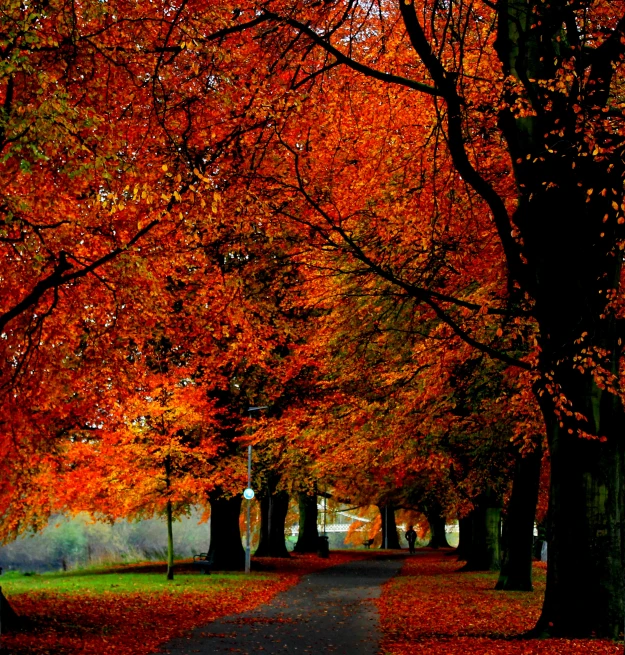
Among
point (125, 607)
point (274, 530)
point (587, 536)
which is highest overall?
point (587, 536)

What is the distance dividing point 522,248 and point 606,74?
8.23 ft

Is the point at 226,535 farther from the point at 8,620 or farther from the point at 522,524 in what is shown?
the point at 8,620

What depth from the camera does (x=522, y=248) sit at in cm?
1141

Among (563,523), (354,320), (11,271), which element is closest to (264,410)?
(354,320)

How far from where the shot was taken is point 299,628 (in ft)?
46.0

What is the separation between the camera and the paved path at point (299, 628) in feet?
37.9

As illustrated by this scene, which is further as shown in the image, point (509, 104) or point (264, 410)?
point (264, 410)

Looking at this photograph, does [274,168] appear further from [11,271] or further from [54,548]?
[54,548]

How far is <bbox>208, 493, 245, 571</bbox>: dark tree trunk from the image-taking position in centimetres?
3050

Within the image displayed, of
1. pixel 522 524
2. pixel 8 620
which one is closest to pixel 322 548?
pixel 522 524

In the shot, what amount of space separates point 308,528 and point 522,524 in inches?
1115

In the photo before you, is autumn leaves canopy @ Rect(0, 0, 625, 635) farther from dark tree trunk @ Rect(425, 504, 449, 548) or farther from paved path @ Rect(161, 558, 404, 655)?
dark tree trunk @ Rect(425, 504, 449, 548)

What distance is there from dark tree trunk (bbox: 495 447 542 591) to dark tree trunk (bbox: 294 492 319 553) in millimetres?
25981

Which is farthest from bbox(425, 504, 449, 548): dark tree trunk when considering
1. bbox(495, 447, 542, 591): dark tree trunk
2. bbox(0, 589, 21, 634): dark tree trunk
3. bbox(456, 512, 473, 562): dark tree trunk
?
bbox(0, 589, 21, 634): dark tree trunk
